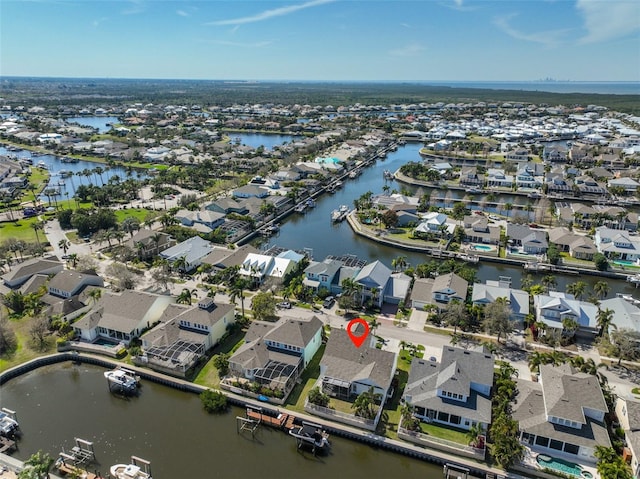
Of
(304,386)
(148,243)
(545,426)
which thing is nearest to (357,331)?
(304,386)

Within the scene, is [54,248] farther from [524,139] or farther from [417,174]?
[524,139]

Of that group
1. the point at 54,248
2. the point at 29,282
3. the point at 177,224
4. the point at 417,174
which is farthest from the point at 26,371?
the point at 417,174

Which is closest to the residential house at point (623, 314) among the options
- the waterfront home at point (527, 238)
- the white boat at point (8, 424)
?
the waterfront home at point (527, 238)

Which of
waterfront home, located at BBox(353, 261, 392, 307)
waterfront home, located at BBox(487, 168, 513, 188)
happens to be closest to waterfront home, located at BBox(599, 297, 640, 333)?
waterfront home, located at BBox(353, 261, 392, 307)

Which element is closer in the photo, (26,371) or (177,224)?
(26,371)

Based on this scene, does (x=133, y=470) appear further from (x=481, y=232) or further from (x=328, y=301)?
(x=481, y=232)

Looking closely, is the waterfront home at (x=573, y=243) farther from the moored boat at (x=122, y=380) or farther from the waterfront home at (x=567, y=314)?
the moored boat at (x=122, y=380)
